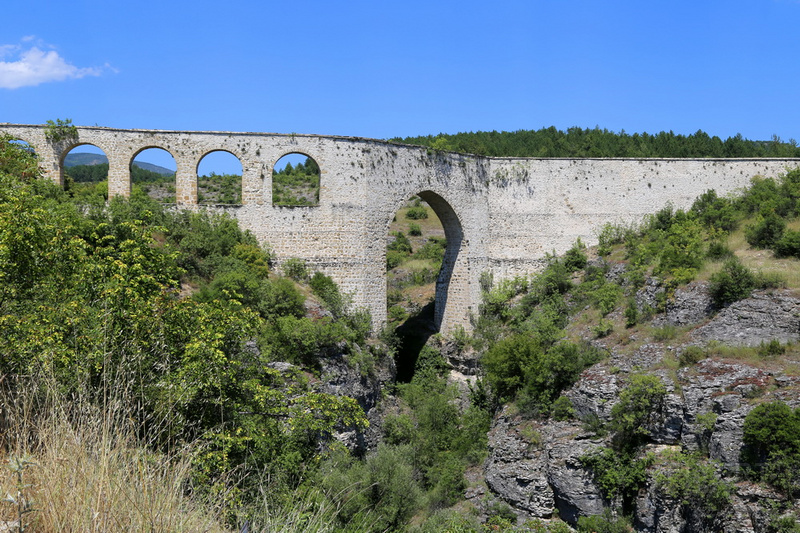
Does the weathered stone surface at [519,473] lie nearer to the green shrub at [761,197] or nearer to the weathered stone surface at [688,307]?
the weathered stone surface at [688,307]

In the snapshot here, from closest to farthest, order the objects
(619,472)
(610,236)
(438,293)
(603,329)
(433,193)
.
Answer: (619,472)
(603,329)
(433,193)
(438,293)
(610,236)

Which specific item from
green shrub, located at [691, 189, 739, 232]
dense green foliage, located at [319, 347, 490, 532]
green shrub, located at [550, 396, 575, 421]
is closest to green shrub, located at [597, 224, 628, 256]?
green shrub, located at [691, 189, 739, 232]

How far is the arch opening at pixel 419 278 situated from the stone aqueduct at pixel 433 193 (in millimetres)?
122

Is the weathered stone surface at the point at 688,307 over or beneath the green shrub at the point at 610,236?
beneath

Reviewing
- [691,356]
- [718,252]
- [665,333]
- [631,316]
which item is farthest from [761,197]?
[691,356]

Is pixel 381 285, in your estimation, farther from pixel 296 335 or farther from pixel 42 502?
pixel 42 502

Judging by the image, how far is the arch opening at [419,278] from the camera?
26.9 meters

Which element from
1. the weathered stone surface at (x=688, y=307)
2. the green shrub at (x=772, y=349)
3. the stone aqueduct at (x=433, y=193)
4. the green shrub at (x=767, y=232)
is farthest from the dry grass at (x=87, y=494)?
the green shrub at (x=767, y=232)

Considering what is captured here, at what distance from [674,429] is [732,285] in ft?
16.5

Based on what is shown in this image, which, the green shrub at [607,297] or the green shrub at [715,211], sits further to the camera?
the green shrub at [715,211]

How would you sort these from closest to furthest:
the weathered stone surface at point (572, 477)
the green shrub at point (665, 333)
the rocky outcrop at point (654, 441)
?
the rocky outcrop at point (654, 441), the weathered stone surface at point (572, 477), the green shrub at point (665, 333)

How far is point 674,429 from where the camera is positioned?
1739 centimetres

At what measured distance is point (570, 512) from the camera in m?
18.0

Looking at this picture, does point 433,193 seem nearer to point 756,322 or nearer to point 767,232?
point 767,232
